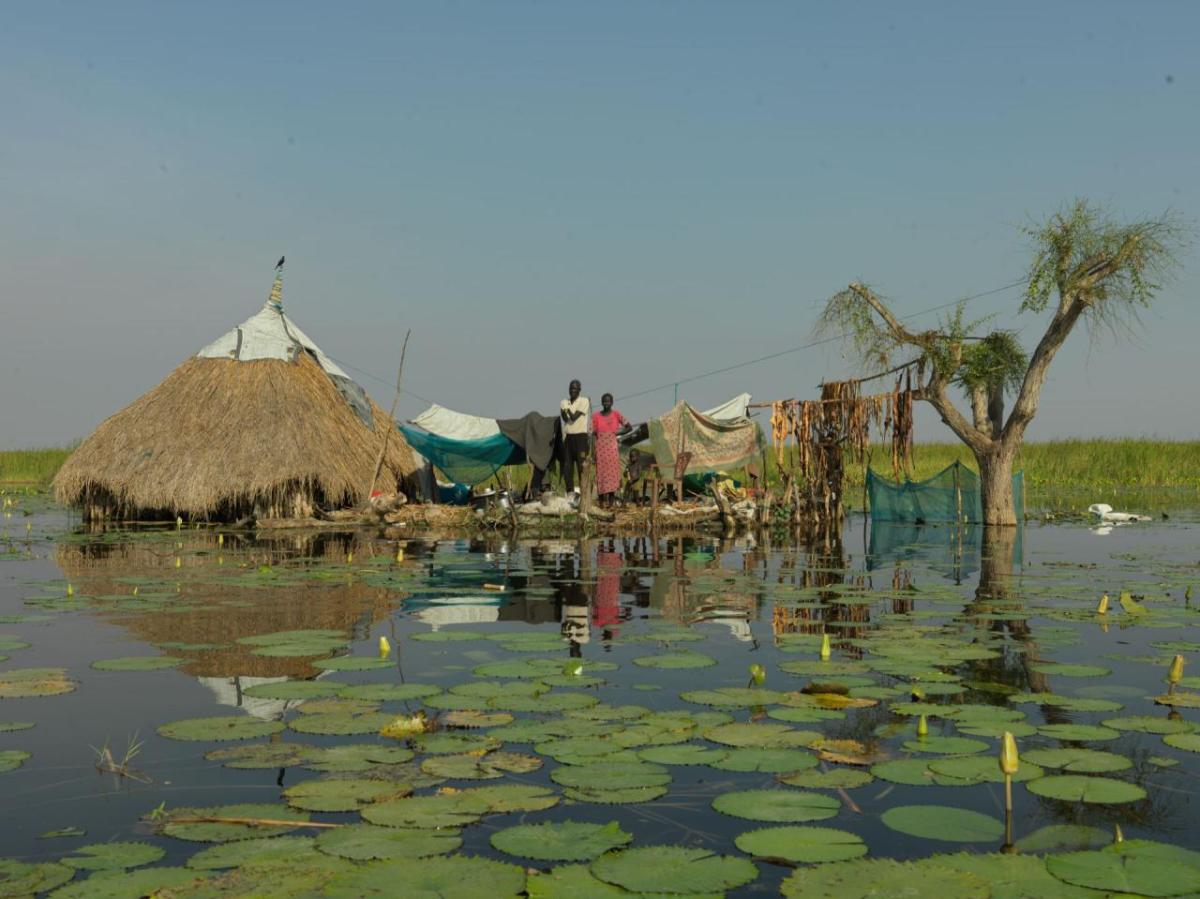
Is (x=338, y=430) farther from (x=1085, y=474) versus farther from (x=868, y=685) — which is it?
(x=1085, y=474)

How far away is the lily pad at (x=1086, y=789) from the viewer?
11.9ft

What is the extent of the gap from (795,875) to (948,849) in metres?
0.60

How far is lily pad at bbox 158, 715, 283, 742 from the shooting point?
440cm

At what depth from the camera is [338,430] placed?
67.2ft

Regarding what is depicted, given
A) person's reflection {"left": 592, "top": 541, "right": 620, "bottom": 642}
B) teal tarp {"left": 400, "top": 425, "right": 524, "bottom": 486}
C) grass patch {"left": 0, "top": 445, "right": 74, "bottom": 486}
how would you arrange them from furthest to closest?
grass patch {"left": 0, "top": 445, "right": 74, "bottom": 486}
teal tarp {"left": 400, "top": 425, "right": 524, "bottom": 486}
person's reflection {"left": 592, "top": 541, "right": 620, "bottom": 642}

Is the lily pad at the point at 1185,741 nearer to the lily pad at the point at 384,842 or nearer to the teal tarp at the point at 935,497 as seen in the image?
the lily pad at the point at 384,842

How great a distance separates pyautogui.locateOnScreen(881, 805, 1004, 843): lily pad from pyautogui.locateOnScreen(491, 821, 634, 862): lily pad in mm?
905

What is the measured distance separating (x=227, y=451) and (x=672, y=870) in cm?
1763

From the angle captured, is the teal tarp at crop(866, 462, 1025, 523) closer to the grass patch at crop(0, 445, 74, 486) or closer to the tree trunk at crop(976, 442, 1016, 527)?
the tree trunk at crop(976, 442, 1016, 527)

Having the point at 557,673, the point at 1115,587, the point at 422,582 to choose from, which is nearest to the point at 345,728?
the point at 557,673

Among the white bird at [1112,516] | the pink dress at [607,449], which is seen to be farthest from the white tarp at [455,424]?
the white bird at [1112,516]

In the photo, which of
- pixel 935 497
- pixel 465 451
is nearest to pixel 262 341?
pixel 465 451

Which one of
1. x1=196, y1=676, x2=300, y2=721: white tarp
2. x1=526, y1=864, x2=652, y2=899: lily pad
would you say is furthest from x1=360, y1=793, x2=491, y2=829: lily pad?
x1=196, y1=676, x2=300, y2=721: white tarp

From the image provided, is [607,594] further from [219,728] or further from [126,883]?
[126,883]
